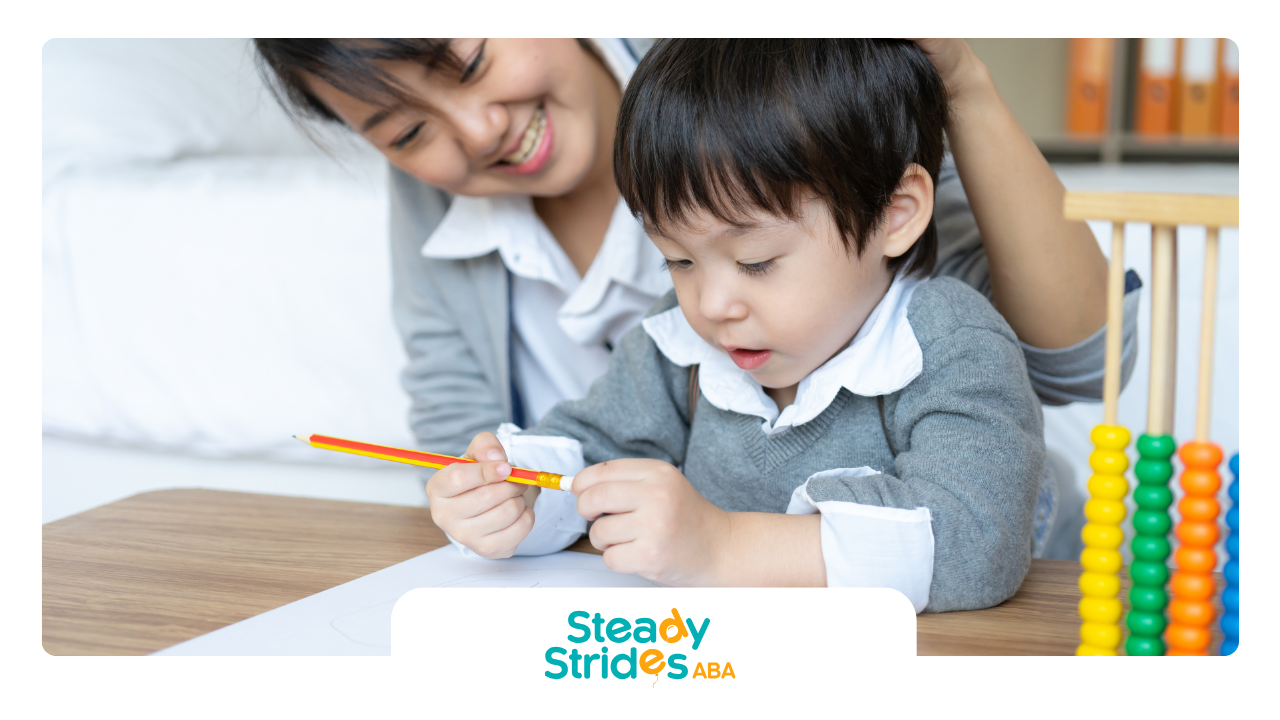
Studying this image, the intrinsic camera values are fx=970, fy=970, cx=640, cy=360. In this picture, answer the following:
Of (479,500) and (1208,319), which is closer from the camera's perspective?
(1208,319)

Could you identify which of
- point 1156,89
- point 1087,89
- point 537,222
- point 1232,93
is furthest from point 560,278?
point 1087,89

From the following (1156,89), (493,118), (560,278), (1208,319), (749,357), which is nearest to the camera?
(1208,319)

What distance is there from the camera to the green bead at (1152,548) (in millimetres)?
366

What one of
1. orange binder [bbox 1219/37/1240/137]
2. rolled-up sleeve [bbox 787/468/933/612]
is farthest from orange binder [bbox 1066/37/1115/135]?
rolled-up sleeve [bbox 787/468/933/612]

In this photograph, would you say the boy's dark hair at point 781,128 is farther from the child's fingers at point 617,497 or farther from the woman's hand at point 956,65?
the child's fingers at point 617,497

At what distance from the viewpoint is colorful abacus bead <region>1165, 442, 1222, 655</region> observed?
35cm

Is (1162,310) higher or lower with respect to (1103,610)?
higher

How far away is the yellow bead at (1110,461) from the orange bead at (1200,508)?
0.08 feet

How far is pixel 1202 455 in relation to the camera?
35 centimetres

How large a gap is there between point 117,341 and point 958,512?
3.38 ft

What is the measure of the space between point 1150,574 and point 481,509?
32cm

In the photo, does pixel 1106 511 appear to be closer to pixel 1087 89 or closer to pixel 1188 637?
pixel 1188 637
